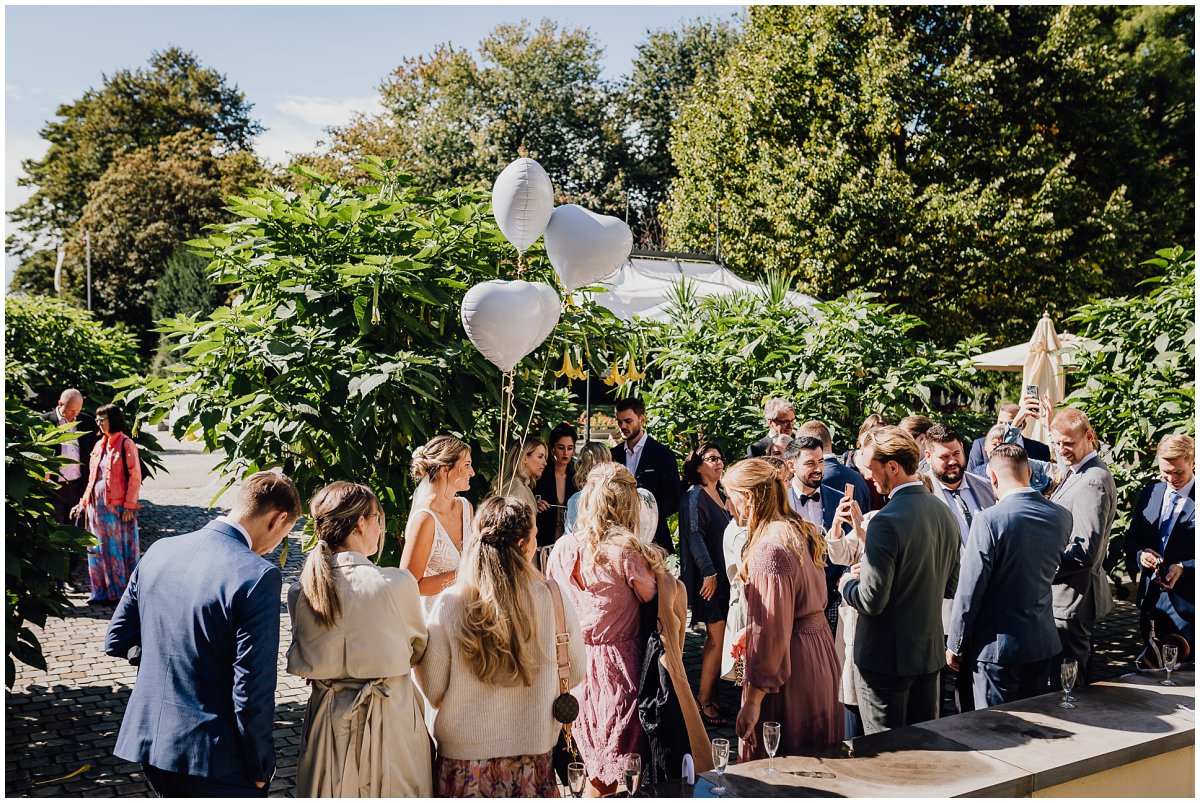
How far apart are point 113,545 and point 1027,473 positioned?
785 cm

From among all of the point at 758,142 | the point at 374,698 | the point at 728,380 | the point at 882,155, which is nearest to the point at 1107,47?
the point at 882,155

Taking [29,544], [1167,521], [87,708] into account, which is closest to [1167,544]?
[1167,521]

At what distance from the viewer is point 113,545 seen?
8539mm

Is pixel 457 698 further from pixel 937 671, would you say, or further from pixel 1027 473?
pixel 1027 473

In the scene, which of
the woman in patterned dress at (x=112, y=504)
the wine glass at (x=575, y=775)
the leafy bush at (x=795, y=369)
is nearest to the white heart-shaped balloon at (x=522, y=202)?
the leafy bush at (x=795, y=369)

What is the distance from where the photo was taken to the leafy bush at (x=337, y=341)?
4.89 meters

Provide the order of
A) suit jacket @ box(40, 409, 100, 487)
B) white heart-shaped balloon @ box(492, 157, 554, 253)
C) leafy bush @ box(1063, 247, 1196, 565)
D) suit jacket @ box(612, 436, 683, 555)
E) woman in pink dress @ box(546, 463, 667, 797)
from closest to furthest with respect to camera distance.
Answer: woman in pink dress @ box(546, 463, 667, 797)
white heart-shaped balloon @ box(492, 157, 554, 253)
leafy bush @ box(1063, 247, 1196, 565)
suit jacket @ box(612, 436, 683, 555)
suit jacket @ box(40, 409, 100, 487)

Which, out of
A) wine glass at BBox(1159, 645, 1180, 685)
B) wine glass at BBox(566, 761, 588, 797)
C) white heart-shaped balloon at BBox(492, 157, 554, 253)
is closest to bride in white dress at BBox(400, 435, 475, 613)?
white heart-shaped balloon at BBox(492, 157, 554, 253)

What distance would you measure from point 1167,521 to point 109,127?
163ft

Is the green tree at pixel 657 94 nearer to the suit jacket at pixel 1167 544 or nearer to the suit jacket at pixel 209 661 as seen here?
the suit jacket at pixel 1167 544

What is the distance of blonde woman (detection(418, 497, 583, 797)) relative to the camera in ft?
10.6

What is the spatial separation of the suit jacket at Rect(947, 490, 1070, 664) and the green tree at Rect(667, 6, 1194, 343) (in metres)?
16.1

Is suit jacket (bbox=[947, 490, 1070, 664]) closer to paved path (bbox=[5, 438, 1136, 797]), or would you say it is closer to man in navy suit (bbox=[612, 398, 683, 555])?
paved path (bbox=[5, 438, 1136, 797])

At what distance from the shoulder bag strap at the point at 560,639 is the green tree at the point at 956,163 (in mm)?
17847
